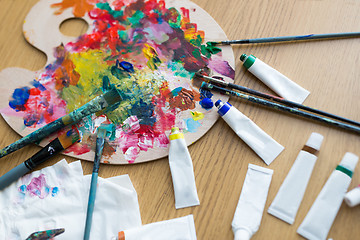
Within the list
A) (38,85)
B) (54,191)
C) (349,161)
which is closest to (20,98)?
(38,85)

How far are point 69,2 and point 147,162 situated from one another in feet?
1.89

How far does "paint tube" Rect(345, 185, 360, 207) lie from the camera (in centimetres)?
65

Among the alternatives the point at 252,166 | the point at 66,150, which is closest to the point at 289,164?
the point at 252,166

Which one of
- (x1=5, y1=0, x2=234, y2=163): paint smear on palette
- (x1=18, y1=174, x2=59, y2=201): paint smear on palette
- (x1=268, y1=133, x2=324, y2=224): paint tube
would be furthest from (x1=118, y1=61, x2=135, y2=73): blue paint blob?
(x1=268, y1=133, x2=324, y2=224): paint tube

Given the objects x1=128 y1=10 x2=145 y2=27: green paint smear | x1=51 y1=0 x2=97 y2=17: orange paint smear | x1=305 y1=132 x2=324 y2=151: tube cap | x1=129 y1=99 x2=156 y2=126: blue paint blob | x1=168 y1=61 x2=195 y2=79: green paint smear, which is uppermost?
x1=51 y1=0 x2=97 y2=17: orange paint smear

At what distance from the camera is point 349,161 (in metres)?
0.67

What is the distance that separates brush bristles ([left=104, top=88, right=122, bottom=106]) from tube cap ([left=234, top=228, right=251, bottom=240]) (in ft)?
1.43

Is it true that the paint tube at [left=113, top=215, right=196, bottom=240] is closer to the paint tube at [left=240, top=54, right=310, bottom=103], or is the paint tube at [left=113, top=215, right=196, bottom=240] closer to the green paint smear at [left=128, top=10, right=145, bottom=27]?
the paint tube at [left=240, top=54, right=310, bottom=103]

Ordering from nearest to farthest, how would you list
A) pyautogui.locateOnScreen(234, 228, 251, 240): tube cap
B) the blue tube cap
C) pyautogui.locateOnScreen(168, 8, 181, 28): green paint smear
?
pyautogui.locateOnScreen(234, 228, 251, 240): tube cap < the blue tube cap < pyautogui.locateOnScreen(168, 8, 181, 28): green paint smear

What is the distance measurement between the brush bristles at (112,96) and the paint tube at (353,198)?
59 cm

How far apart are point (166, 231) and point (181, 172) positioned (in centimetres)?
14

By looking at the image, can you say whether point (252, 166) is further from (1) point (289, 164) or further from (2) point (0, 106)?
(2) point (0, 106)

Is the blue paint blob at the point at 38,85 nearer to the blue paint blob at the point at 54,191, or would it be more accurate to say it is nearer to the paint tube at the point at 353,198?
the blue paint blob at the point at 54,191

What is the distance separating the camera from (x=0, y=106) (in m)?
0.81
